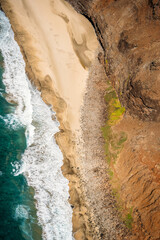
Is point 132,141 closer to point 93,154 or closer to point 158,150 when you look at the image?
point 158,150

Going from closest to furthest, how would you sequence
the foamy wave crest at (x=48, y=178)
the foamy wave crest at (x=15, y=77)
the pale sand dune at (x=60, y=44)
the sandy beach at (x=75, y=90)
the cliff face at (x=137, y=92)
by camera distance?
1. the cliff face at (x=137, y=92)
2. the foamy wave crest at (x=48, y=178)
3. the sandy beach at (x=75, y=90)
4. the foamy wave crest at (x=15, y=77)
5. the pale sand dune at (x=60, y=44)

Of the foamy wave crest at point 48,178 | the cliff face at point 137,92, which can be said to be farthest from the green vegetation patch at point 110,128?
the foamy wave crest at point 48,178

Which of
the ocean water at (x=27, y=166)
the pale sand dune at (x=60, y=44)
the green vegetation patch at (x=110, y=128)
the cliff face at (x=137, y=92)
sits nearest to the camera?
the ocean water at (x=27, y=166)

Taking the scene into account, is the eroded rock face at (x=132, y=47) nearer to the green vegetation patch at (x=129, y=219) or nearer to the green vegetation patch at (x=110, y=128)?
the green vegetation patch at (x=110, y=128)

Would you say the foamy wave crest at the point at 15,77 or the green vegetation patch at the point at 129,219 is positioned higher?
the foamy wave crest at the point at 15,77

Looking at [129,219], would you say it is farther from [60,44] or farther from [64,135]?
[60,44]

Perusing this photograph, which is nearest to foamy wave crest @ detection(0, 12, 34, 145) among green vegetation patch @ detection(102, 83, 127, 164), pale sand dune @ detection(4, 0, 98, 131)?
pale sand dune @ detection(4, 0, 98, 131)

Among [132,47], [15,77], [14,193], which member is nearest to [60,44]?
[15,77]

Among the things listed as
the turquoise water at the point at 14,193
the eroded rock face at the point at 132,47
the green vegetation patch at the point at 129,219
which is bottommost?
the green vegetation patch at the point at 129,219
